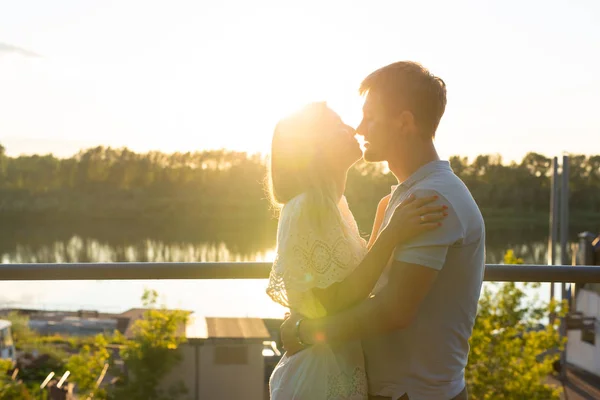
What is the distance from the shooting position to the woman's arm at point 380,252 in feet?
5.34

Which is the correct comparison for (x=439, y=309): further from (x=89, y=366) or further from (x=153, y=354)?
(x=153, y=354)

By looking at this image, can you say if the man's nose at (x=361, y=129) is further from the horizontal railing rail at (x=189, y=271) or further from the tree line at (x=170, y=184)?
the tree line at (x=170, y=184)

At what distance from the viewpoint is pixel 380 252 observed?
1.70 meters

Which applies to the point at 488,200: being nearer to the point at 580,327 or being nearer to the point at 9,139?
the point at 580,327

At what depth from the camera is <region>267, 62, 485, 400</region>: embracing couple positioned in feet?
5.41

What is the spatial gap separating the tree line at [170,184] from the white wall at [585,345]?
613 centimetres

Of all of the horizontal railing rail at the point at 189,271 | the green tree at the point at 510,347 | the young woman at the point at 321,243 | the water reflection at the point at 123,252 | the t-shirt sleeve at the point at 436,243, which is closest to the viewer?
the t-shirt sleeve at the point at 436,243

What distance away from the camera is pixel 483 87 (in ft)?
177

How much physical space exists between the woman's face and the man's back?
19cm

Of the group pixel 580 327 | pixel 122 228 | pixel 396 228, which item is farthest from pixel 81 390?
pixel 122 228

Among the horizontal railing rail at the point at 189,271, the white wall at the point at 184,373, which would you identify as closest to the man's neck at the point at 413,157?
the horizontal railing rail at the point at 189,271

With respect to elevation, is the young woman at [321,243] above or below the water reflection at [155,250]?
above

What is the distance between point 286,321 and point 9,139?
6074cm

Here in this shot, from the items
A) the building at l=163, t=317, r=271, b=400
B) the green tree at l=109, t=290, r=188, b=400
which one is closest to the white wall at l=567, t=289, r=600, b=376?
the building at l=163, t=317, r=271, b=400
